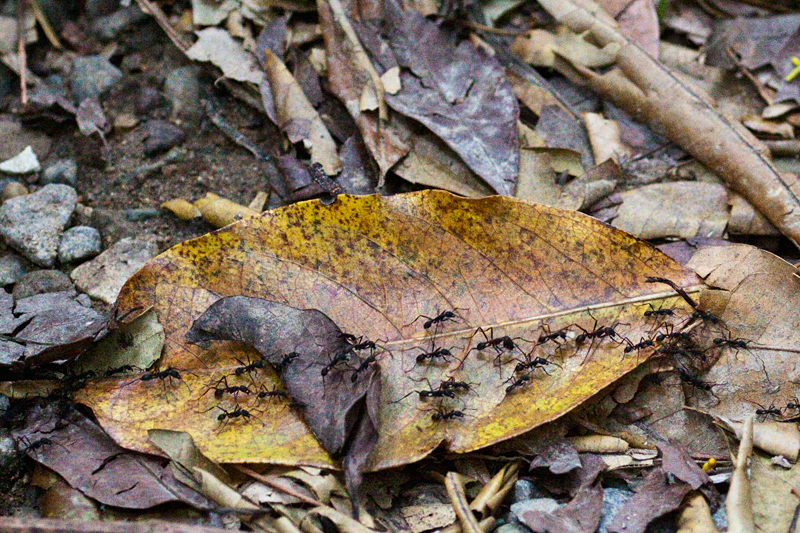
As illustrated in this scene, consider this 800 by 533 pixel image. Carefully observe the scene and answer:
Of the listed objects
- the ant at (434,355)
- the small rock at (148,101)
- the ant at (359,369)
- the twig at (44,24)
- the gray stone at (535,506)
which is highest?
the twig at (44,24)

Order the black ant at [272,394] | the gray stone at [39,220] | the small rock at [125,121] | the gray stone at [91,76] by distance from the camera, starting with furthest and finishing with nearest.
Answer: the gray stone at [91,76]
the small rock at [125,121]
the gray stone at [39,220]
the black ant at [272,394]

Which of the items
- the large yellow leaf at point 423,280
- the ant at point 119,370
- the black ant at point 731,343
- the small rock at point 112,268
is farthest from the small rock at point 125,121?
the black ant at point 731,343

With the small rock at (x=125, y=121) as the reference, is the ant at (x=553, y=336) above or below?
below

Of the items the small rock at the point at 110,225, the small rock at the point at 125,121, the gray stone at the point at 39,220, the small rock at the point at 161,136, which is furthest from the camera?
the small rock at the point at 125,121

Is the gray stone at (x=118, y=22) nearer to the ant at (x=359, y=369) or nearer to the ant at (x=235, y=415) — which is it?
the ant at (x=235, y=415)

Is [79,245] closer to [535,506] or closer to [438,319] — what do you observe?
[438,319]

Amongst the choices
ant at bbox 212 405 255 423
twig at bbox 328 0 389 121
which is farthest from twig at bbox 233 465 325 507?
twig at bbox 328 0 389 121

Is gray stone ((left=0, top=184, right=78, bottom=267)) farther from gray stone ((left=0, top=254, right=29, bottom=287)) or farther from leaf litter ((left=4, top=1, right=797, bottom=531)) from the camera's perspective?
leaf litter ((left=4, top=1, right=797, bottom=531))
